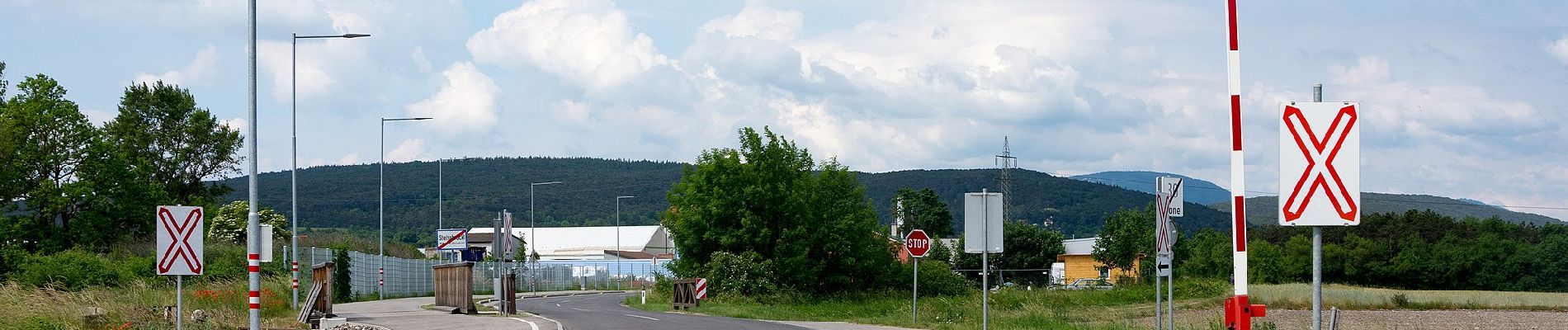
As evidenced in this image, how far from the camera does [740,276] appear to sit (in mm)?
42375

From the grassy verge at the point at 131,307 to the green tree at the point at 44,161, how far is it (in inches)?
899

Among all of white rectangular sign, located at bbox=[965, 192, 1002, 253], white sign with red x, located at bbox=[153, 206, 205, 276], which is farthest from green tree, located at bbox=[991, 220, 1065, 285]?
white sign with red x, located at bbox=[153, 206, 205, 276]

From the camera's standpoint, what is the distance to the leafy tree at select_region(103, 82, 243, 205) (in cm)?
6625

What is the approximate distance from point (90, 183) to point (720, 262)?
25.4 m

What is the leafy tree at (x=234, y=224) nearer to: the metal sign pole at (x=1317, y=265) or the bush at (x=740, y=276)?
the bush at (x=740, y=276)

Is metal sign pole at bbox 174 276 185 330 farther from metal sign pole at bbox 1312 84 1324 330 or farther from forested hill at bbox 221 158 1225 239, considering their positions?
forested hill at bbox 221 158 1225 239

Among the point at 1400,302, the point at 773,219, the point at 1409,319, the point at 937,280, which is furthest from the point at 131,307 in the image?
the point at 1400,302

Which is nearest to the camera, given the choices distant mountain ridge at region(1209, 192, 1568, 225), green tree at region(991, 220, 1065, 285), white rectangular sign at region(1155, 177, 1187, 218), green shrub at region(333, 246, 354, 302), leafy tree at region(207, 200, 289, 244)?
white rectangular sign at region(1155, 177, 1187, 218)

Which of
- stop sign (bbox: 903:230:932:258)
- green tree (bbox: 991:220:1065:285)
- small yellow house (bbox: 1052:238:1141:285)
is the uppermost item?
stop sign (bbox: 903:230:932:258)

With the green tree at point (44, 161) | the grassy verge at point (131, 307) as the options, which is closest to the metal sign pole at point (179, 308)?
the grassy verge at point (131, 307)

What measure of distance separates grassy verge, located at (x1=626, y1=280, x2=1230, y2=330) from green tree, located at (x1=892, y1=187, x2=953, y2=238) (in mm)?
58636

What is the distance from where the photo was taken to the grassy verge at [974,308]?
85.0ft

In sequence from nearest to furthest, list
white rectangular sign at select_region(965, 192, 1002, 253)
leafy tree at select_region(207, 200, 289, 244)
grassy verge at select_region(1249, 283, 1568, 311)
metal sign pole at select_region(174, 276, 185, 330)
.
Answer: metal sign pole at select_region(174, 276, 185, 330) < white rectangular sign at select_region(965, 192, 1002, 253) < grassy verge at select_region(1249, 283, 1568, 311) < leafy tree at select_region(207, 200, 289, 244)

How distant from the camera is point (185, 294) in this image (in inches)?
1018
